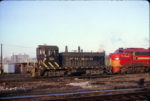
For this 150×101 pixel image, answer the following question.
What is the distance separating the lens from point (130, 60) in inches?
947

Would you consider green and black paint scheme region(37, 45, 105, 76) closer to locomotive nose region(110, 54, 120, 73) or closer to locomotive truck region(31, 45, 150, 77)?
locomotive truck region(31, 45, 150, 77)

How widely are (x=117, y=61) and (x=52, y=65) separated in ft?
26.7

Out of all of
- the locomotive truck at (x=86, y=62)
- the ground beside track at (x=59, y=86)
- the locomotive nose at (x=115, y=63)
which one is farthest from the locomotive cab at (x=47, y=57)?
the locomotive nose at (x=115, y=63)

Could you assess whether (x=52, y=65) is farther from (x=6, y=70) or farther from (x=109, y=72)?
(x=6, y=70)

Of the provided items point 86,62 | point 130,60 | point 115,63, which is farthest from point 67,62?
point 130,60

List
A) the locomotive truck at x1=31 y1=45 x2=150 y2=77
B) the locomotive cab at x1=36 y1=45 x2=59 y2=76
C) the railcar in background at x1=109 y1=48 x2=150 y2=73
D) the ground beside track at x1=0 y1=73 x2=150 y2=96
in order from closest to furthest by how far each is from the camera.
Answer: the ground beside track at x1=0 y1=73 x2=150 y2=96
the locomotive cab at x1=36 y1=45 x2=59 y2=76
the locomotive truck at x1=31 y1=45 x2=150 y2=77
the railcar in background at x1=109 y1=48 x2=150 y2=73

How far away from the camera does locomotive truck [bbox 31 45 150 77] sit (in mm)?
21047

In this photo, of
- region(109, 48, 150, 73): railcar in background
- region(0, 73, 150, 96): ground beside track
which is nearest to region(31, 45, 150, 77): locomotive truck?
region(109, 48, 150, 73): railcar in background

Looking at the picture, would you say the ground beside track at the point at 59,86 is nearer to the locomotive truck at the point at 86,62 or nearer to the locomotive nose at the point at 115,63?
the locomotive truck at the point at 86,62

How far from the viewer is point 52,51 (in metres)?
21.7

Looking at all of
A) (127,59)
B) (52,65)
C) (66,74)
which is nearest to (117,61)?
(127,59)

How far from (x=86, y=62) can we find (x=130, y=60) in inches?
221

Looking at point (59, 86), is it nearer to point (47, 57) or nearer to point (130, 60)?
point (47, 57)

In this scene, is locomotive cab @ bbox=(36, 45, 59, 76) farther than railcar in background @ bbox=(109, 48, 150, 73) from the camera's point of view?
No
